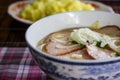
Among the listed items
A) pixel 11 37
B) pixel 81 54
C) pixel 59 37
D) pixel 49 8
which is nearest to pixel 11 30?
pixel 11 37

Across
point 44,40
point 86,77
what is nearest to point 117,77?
point 86,77

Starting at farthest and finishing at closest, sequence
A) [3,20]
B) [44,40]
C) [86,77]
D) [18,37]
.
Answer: [3,20], [18,37], [44,40], [86,77]

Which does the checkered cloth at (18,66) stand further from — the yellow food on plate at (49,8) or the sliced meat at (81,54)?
the yellow food on plate at (49,8)

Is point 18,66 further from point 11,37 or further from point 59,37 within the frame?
point 11,37

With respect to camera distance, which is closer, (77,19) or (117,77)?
(117,77)

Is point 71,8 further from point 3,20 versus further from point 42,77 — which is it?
point 42,77

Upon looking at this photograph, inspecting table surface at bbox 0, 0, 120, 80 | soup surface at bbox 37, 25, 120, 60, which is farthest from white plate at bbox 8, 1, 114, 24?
soup surface at bbox 37, 25, 120, 60

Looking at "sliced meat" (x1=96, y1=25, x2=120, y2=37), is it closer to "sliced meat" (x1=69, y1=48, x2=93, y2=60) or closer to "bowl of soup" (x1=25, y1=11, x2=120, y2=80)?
"bowl of soup" (x1=25, y1=11, x2=120, y2=80)
